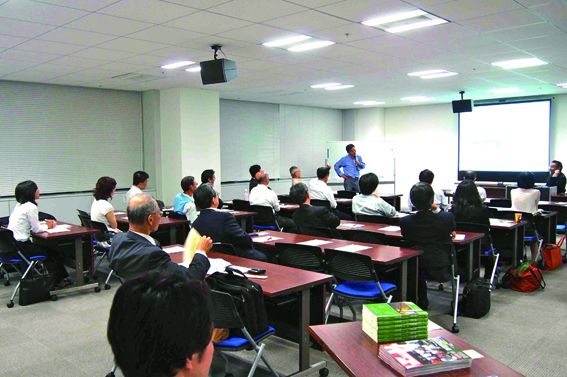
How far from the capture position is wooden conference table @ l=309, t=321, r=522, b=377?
184 cm

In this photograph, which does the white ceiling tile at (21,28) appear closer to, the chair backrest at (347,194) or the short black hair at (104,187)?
the short black hair at (104,187)

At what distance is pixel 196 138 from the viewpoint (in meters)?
10.1

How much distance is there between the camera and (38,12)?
4574 mm

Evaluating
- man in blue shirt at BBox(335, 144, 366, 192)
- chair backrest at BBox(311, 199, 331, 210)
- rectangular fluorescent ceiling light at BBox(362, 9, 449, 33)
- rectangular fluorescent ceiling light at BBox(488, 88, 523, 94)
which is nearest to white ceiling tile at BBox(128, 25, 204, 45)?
rectangular fluorescent ceiling light at BBox(362, 9, 449, 33)

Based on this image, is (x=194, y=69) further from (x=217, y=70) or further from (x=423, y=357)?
(x=423, y=357)

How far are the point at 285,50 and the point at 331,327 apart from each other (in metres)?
4.82

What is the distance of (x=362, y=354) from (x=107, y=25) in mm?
4427

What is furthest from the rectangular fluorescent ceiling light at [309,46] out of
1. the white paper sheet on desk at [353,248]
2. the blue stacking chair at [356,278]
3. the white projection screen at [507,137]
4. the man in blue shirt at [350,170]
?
the white projection screen at [507,137]

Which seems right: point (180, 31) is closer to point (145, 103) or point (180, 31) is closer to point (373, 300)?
point (373, 300)

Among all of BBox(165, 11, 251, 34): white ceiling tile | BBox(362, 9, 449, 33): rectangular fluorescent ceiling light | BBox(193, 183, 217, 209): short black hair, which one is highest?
BBox(362, 9, 449, 33): rectangular fluorescent ceiling light

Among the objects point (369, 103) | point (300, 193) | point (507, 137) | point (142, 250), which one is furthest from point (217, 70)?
point (507, 137)

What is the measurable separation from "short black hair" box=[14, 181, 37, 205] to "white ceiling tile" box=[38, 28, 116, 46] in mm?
1695

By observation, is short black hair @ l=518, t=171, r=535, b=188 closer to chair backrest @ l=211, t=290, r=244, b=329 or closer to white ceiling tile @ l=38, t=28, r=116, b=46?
chair backrest @ l=211, t=290, r=244, b=329

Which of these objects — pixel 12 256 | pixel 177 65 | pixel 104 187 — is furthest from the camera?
pixel 177 65
